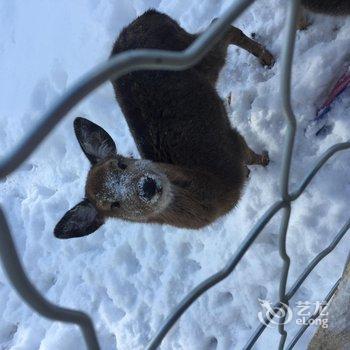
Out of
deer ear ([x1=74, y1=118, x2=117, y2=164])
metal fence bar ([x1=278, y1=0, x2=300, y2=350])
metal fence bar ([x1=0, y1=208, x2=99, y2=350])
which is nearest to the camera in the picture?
metal fence bar ([x1=0, y1=208, x2=99, y2=350])

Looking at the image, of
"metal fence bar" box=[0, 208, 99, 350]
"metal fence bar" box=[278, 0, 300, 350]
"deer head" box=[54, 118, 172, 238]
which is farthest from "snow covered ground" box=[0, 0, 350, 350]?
"metal fence bar" box=[0, 208, 99, 350]

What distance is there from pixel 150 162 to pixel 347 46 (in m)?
1.61

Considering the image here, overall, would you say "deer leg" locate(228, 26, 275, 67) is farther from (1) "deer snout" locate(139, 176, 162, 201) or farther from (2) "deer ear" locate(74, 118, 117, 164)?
(1) "deer snout" locate(139, 176, 162, 201)

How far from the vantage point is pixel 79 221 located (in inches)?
130

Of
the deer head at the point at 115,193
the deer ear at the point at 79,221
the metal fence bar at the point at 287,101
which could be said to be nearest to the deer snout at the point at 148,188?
the deer head at the point at 115,193

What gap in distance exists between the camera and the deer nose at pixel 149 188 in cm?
318

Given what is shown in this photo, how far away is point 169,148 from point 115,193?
561 mm

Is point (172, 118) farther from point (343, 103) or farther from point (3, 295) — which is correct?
point (3, 295)

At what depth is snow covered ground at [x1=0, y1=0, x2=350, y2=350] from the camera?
350cm

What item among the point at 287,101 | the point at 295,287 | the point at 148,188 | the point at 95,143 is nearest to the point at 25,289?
the point at 287,101

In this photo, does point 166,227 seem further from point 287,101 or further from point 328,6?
point 287,101

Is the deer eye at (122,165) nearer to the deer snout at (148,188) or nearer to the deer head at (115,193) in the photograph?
the deer head at (115,193)

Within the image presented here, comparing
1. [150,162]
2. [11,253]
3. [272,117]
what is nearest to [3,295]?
[150,162]

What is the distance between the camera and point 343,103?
355 cm
